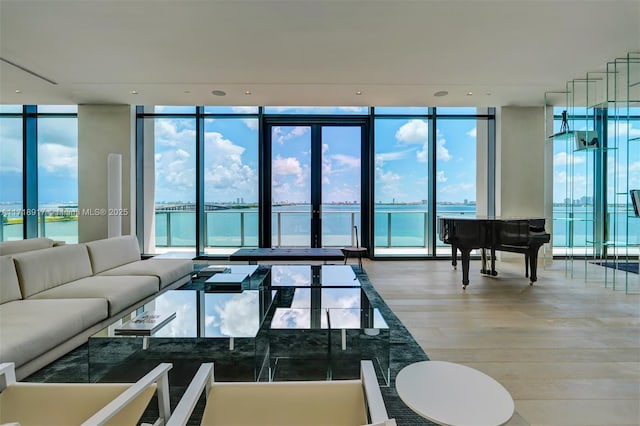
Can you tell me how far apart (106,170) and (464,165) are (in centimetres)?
674

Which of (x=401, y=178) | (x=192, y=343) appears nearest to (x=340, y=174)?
(x=401, y=178)

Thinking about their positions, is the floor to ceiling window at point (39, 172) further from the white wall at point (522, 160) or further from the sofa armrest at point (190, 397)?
the white wall at point (522, 160)

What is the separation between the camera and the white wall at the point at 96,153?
19.9ft

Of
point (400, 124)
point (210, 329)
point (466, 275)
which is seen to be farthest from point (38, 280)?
point (400, 124)

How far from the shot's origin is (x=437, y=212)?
6.71m

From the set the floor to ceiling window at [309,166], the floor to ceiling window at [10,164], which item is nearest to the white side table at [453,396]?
the floor to ceiling window at [309,166]

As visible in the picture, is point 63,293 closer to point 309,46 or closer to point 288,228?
point 309,46

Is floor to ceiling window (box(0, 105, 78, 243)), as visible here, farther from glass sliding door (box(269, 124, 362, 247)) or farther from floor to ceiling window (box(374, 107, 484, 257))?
floor to ceiling window (box(374, 107, 484, 257))

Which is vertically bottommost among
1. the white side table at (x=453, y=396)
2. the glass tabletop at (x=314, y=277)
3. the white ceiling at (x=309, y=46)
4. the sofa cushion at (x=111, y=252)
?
the white side table at (x=453, y=396)

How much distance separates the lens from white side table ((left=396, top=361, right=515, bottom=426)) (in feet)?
4.45

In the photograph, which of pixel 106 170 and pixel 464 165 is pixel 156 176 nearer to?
pixel 106 170

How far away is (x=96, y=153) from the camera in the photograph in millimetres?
6078

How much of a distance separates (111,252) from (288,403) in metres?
3.72

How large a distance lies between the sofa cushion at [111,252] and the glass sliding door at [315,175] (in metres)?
2.83
